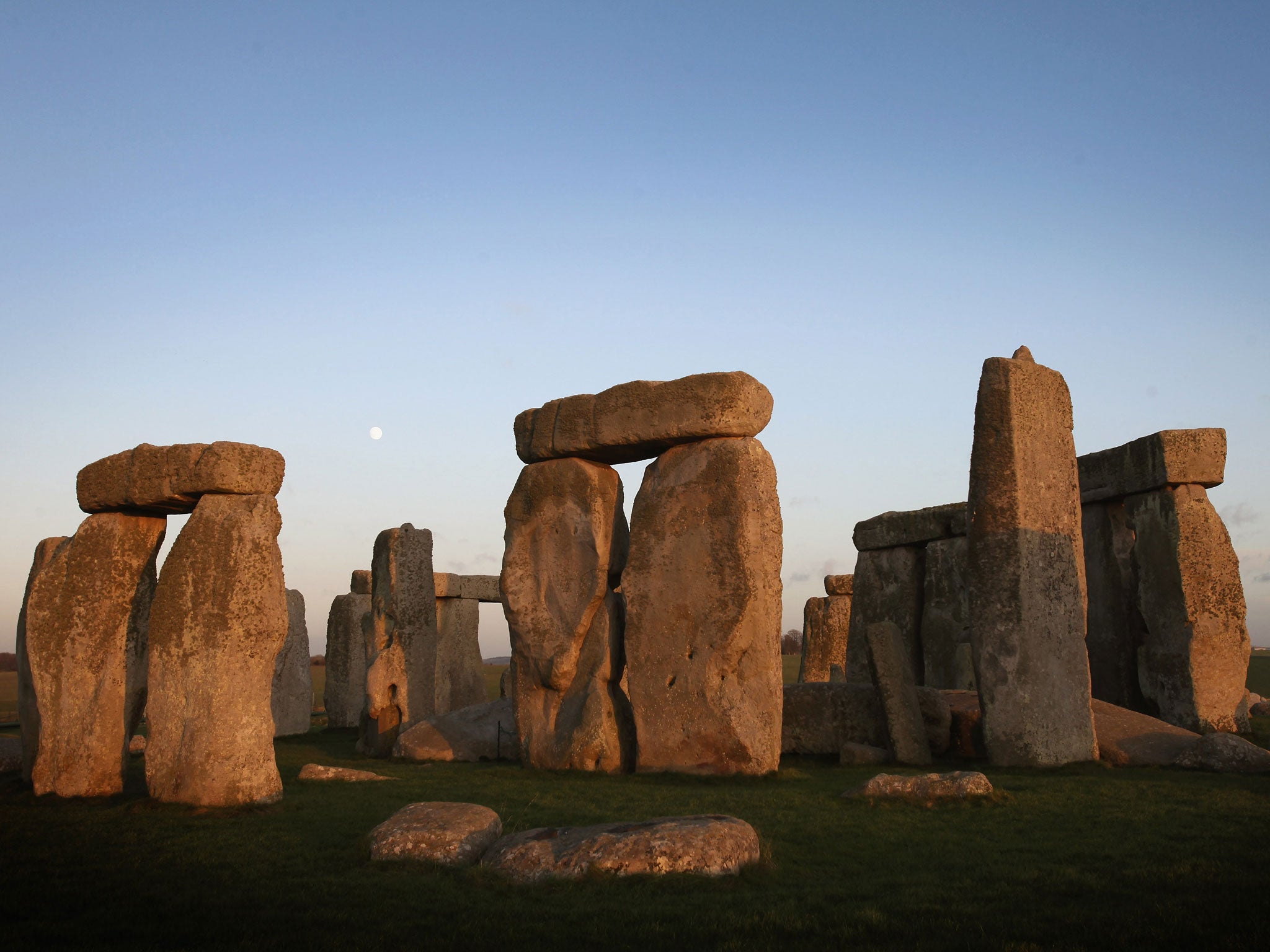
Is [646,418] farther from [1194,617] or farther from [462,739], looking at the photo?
[1194,617]

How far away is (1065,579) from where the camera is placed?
11172 mm

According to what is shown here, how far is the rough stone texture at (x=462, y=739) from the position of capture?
1338cm

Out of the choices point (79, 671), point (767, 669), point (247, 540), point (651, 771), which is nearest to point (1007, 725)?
point (767, 669)

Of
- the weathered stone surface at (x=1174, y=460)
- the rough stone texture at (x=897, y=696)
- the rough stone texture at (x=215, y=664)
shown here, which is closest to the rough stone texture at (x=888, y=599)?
the weathered stone surface at (x=1174, y=460)

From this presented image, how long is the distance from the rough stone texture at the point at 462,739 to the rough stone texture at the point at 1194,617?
849 centimetres

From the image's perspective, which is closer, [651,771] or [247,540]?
[247,540]

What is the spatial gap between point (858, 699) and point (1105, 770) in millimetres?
3053

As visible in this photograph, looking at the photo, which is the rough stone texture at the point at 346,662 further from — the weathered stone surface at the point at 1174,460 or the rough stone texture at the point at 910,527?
the weathered stone surface at the point at 1174,460

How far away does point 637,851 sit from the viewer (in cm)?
581

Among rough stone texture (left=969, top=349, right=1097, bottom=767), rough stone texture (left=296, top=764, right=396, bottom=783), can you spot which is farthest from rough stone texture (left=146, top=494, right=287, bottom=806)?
rough stone texture (left=969, top=349, right=1097, bottom=767)

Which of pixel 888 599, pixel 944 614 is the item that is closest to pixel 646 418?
pixel 944 614

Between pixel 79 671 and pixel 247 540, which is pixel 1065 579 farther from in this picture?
pixel 79 671

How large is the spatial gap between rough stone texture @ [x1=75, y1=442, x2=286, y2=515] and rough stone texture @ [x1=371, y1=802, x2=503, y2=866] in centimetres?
344

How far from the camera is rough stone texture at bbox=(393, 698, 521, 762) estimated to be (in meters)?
13.4
